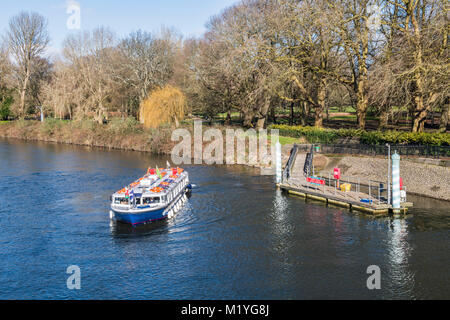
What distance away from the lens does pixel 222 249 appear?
31016 mm

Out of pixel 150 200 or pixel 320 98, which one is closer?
pixel 150 200

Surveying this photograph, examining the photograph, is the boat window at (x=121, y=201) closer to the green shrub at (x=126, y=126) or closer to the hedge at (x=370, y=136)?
the hedge at (x=370, y=136)

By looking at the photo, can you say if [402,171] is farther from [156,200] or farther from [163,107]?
[163,107]

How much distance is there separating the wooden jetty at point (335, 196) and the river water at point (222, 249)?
127 centimetres

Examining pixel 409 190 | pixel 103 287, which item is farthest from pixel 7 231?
pixel 409 190

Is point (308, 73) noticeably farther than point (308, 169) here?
Yes

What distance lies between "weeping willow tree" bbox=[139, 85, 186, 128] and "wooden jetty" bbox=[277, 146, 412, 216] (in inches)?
1346

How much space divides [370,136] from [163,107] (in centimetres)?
3956

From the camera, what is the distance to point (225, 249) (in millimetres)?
31047

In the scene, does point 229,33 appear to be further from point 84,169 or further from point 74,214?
point 74,214

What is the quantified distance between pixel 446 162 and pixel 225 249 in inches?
1033

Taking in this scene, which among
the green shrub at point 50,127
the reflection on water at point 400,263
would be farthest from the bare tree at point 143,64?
the reflection on water at point 400,263

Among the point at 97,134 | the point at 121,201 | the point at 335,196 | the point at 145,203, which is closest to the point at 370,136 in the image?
the point at 335,196
